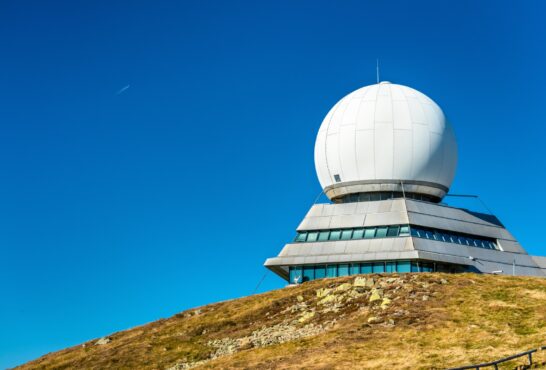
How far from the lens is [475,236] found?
6469 cm

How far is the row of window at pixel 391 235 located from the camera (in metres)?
60.2

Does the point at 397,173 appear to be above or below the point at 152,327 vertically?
above

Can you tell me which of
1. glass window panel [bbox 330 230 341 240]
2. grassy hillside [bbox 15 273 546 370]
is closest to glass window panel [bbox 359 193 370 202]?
glass window panel [bbox 330 230 341 240]

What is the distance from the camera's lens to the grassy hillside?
3631 centimetres

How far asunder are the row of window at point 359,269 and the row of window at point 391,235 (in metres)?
2.84

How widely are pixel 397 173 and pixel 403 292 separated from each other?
62.8 ft

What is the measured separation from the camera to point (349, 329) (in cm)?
4141

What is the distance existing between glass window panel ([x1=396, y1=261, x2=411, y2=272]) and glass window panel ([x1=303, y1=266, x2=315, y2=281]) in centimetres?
699

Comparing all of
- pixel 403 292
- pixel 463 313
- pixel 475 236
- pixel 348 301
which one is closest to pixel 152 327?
pixel 348 301

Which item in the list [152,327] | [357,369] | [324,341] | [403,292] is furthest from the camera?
[152,327]

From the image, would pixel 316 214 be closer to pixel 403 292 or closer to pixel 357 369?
pixel 403 292

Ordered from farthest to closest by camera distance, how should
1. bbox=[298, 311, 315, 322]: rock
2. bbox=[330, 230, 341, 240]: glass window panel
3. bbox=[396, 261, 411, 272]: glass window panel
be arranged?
bbox=[330, 230, 341, 240]: glass window panel < bbox=[396, 261, 411, 272]: glass window panel < bbox=[298, 311, 315, 322]: rock

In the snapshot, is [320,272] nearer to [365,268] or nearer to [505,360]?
[365,268]

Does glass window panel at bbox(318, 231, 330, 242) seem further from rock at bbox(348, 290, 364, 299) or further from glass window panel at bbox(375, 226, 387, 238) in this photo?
rock at bbox(348, 290, 364, 299)
